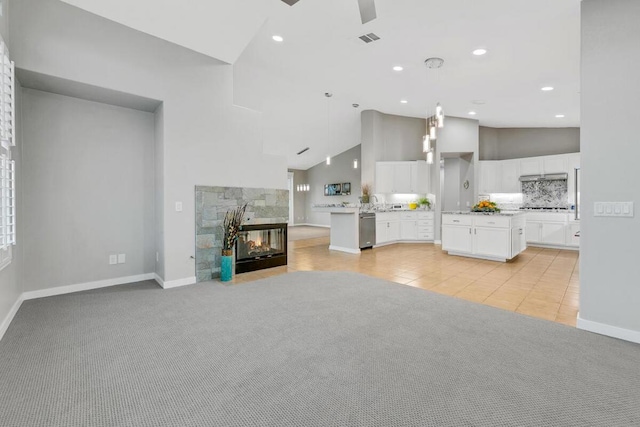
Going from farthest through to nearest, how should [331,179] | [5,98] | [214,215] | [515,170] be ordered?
[331,179]
[515,170]
[214,215]
[5,98]

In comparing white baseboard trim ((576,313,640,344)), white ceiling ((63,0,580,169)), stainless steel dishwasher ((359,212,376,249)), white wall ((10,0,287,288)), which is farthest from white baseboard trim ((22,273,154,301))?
white baseboard trim ((576,313,640,344))

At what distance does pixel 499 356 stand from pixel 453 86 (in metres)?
5.09

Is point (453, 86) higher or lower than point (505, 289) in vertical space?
higher

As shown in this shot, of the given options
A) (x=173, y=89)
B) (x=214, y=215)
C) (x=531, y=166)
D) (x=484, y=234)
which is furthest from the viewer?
(x=531, y=166)

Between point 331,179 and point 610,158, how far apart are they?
413 inches

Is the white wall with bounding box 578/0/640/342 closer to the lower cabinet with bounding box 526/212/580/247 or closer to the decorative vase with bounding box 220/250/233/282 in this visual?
the decorative vase with bounding box 220/250/233/282

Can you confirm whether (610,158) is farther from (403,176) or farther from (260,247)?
(403,176)

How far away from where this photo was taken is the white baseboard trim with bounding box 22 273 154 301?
138 inches

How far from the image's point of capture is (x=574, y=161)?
277 inches

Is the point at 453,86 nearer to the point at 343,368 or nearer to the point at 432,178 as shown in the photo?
the point at 432,178

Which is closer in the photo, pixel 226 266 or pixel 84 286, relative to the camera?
pixel 84 286

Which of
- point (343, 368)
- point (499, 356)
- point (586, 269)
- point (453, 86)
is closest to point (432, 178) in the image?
point (453, 86)

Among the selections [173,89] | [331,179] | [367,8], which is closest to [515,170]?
[331,179]

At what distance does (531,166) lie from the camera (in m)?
7.61
